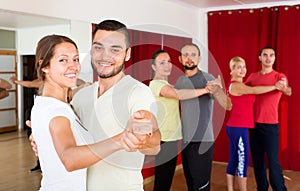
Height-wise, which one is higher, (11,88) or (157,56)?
(157,56)

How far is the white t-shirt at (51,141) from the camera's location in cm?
119

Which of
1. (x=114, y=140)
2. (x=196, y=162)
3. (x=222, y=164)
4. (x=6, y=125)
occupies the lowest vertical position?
(x=222, y=164)

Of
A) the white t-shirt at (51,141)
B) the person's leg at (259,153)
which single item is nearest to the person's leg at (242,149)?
the person's leg at (259,153)

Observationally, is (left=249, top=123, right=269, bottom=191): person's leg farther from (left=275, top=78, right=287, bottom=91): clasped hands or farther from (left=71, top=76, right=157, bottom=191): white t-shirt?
(left=71, top=76, right=157, bottom=191): white t-shirt

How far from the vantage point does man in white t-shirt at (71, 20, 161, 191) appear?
4.00 feet

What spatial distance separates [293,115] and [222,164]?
121 centimetres

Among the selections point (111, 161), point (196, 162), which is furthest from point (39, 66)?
point (196, 162)

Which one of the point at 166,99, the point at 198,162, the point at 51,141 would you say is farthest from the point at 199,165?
the point at 51,141

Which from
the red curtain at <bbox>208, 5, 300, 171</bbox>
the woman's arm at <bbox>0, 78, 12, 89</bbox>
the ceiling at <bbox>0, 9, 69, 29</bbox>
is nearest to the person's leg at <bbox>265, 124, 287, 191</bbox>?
the red curtain at <bbox>208, 5, 300, 171</bbox>

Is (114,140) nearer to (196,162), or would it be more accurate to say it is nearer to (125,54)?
(125,54)

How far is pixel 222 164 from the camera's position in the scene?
5289 millimetres

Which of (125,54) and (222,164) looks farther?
(222,164)

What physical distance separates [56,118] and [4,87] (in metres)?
1.82

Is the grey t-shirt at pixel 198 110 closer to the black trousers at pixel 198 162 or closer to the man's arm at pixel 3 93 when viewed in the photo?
the black trousers at pixel 198 162
